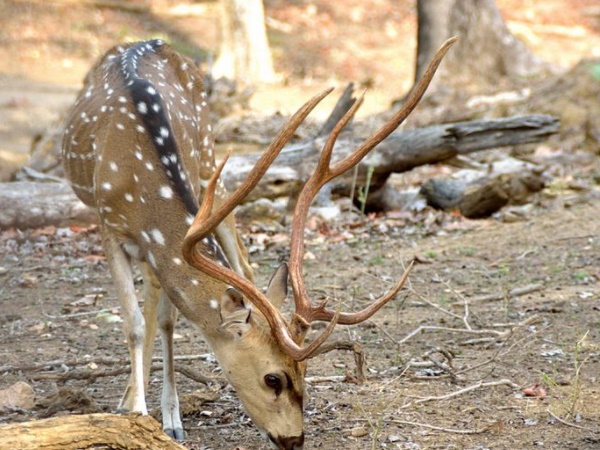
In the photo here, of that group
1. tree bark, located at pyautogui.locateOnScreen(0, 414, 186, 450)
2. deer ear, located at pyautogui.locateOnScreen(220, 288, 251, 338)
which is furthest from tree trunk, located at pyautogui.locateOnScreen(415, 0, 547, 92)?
tree bark, located at pyautogui.locateOnScreen(0, 414, 186, 450)

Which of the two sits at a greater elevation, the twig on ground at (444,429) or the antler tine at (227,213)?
the antler tine at (227,213)

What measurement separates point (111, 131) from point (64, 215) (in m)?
3.67

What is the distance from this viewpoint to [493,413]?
17.8 feet

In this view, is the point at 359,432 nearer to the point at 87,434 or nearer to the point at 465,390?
the point at 465,390

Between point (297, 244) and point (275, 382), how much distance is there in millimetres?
647

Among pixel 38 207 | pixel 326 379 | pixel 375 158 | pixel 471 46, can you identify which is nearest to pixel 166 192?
pixel 326 379

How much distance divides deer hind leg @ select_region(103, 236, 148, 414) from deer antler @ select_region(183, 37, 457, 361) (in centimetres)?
97

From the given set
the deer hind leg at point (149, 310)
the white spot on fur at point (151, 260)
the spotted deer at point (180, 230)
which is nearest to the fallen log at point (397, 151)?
the spotted deer at point (180, 230)

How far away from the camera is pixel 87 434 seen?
402 cm

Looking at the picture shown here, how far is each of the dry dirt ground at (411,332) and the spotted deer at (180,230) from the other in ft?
1.35

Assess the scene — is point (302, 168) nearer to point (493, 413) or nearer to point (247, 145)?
point (247, 145)

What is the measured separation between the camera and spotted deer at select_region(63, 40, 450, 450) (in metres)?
4.66

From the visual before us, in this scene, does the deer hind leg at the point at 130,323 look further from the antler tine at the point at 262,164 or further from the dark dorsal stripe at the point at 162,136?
the antler tine at the point at 262,164

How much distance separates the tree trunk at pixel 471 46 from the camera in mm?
16438
